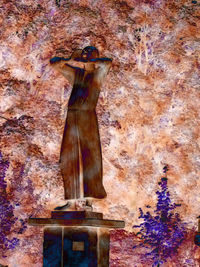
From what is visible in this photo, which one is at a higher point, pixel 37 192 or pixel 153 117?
pixel 153 117

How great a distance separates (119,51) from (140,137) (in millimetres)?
1795

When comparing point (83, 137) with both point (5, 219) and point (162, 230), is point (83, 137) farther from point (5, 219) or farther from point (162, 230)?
point (5, 219)

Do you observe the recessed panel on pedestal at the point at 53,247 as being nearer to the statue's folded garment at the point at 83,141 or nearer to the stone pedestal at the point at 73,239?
the stone pedestal at the point at 73,239

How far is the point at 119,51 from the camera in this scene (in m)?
10.3

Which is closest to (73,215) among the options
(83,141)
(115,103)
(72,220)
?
(72,220)

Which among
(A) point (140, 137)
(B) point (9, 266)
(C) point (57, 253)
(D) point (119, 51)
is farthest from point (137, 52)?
(C) point (57, 253)

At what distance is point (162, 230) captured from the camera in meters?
8.94

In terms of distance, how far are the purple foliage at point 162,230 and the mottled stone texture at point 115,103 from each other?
19 cm

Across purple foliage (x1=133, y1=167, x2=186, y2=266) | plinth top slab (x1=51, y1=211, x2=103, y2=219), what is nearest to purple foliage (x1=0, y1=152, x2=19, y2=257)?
purple foliage (x1=133, y1=167, x2=186, y2=266)

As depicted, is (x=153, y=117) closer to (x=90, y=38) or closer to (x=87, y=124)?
(x=90, y=38)

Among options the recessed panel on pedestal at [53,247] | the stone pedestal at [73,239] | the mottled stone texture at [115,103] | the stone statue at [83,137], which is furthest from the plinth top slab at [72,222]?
the mottled stone texture at [115,103]

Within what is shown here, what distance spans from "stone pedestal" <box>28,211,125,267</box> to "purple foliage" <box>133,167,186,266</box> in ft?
12.6

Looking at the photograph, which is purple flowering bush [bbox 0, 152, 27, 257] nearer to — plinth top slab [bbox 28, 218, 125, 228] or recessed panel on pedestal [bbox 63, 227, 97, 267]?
plinth top slab [bbox 28, 218, 125, 228]

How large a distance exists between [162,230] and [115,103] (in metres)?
2.60
